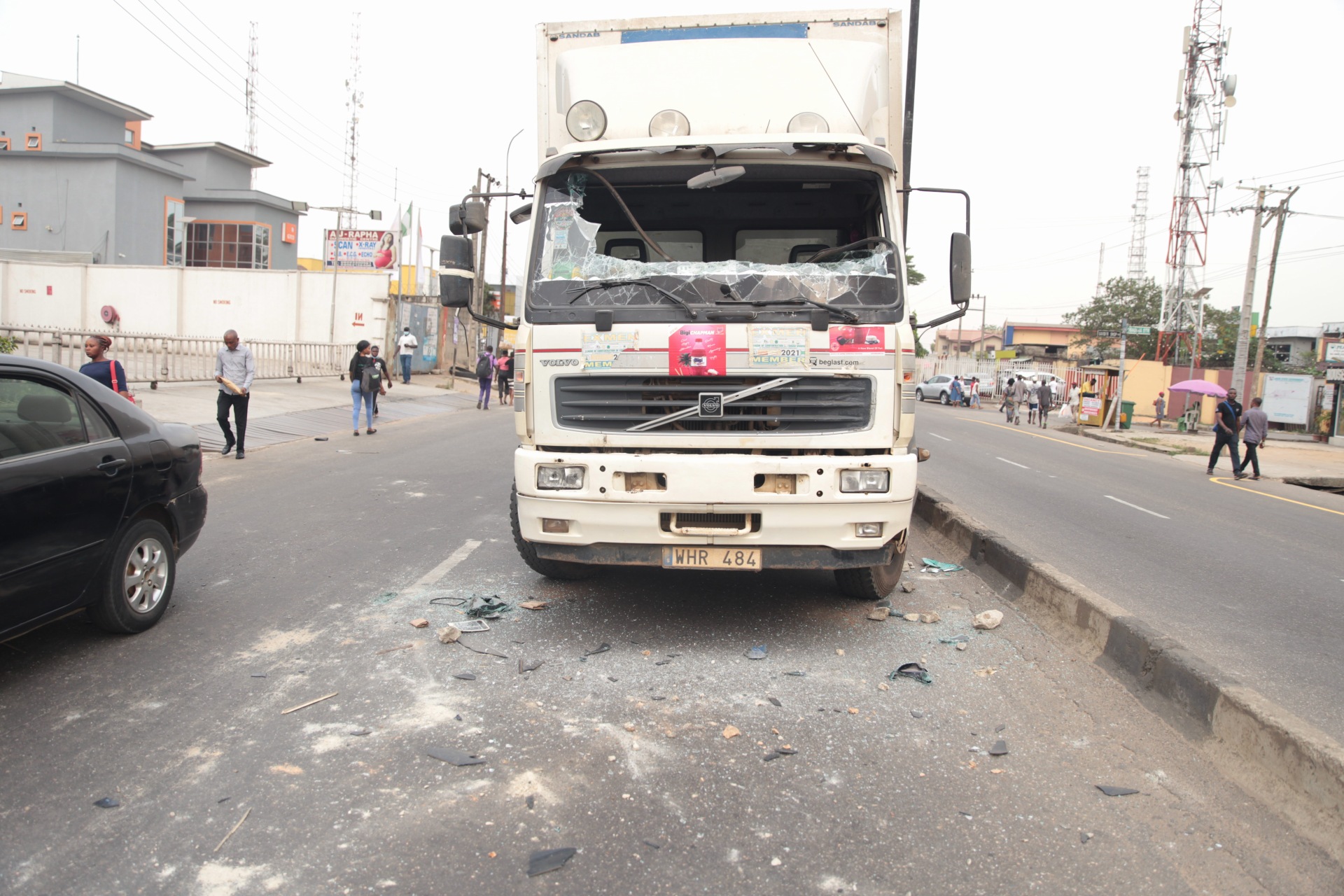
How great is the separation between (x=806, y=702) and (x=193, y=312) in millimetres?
33249

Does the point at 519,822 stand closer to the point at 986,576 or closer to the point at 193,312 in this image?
the point at 986,576

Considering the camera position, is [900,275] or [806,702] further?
[900,275]

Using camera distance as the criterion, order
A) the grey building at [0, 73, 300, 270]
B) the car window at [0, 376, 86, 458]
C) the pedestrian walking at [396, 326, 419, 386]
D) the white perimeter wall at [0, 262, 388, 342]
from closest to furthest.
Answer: the car window at [0, 376, 86, 458] < the pedestrian walking at [396, 326, 419, 386] < the white perimeter wall at [0, 262, 388, 342] < the grey building at [0, 73, 300, 270]

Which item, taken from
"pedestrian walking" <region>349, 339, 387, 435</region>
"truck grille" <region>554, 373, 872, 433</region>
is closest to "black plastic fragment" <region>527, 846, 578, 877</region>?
"truck grille" <region>554, 373, 872, 433</region>


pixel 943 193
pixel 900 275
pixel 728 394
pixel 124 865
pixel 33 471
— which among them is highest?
pixel 943 193

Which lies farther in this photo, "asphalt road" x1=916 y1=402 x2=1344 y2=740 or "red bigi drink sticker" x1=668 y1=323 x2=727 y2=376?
"asphalt road" x1=916 y1=402 x2=1344 y2=740

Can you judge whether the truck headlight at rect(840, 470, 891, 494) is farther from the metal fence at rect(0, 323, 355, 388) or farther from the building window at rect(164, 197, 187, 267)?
the building window at rect(164, 197, 187, 267)

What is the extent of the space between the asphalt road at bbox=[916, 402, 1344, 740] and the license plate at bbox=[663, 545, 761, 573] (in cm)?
274

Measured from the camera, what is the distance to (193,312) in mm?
31797

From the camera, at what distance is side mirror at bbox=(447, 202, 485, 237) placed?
18.6 feet

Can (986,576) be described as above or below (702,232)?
below

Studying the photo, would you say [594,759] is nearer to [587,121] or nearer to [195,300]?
[587,121]

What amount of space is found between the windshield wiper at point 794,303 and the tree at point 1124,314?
55.3 metres

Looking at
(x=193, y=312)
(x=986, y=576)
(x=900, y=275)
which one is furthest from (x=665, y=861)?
(x=193, y=312)
